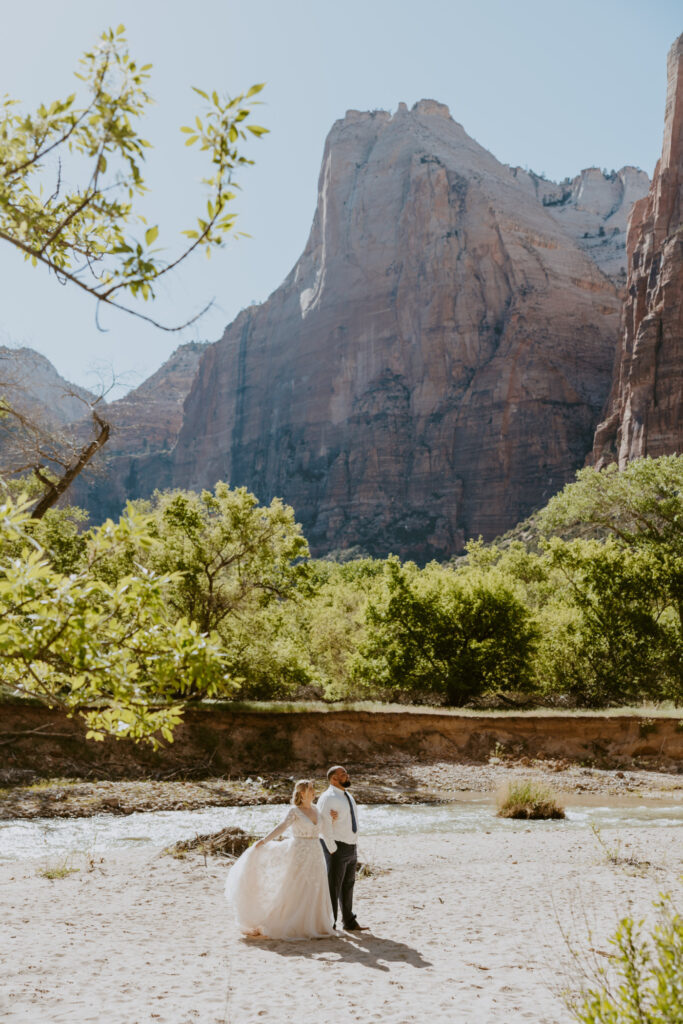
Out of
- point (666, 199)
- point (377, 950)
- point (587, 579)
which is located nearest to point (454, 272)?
point (666, 199)

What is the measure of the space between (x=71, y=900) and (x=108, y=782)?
10.5 metres

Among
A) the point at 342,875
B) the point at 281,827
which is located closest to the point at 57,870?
the point at 281,827

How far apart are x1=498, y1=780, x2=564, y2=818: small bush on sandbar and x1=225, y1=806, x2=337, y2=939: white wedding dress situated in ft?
34.1

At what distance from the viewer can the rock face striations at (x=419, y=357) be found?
123m

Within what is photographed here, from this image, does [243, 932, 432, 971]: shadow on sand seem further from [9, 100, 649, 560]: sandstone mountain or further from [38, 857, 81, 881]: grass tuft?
[9, 100, 649, 560]: sandstone mountain

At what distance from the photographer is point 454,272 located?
135m

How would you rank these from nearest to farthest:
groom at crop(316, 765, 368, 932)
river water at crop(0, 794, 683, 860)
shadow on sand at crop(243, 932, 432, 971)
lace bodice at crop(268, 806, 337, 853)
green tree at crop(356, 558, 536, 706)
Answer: shadow on sand at crop(243, 932, 432, 971), lace bodice at crop(268, 806, 337, 853), groom at crop(316, 765, 368, 932), river water at crop(0, 794, 683, 860), green tree at crop(356, 558, 536, 706)

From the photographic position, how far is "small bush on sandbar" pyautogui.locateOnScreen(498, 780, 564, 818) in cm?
1697

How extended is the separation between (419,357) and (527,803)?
123771 millimetres

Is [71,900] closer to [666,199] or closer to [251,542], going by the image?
[251,542]

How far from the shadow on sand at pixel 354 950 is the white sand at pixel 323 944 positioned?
3 centimetres

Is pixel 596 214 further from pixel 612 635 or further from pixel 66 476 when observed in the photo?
pixel 66 476

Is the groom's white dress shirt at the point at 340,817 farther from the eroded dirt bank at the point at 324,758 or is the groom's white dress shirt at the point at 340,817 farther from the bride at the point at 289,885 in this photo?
the eroded dirt bank at the point at 324,758

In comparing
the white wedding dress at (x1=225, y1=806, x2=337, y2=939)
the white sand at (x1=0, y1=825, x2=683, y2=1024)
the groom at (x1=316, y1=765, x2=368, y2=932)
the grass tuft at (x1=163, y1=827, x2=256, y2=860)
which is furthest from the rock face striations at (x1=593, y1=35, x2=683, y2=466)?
the white wedding dress at (x1=225, y1=806, x2=337, y2=939)
